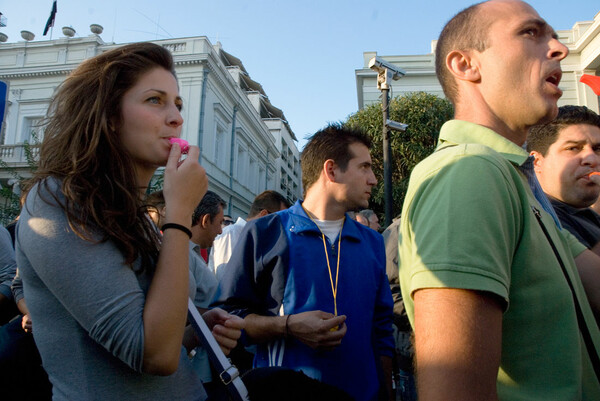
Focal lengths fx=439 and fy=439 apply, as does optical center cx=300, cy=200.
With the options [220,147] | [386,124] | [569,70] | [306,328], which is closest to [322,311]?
[306,328]

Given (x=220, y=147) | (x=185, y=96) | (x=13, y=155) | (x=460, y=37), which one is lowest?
(x=460, y=37)

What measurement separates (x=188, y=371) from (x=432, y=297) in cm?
93

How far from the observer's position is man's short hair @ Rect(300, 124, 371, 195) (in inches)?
128

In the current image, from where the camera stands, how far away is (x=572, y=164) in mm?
2660

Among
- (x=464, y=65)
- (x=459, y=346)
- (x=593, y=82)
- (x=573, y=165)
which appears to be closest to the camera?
(x=459, y=346)

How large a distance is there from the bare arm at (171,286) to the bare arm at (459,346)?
678 millimetres

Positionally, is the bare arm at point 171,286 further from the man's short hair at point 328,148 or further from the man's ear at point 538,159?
the man's ear at point 538,159

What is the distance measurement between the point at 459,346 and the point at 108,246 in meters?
0.97

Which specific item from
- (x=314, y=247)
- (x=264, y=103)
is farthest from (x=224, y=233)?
(x=264, y=103)

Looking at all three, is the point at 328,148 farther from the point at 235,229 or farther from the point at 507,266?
the point at 235,229

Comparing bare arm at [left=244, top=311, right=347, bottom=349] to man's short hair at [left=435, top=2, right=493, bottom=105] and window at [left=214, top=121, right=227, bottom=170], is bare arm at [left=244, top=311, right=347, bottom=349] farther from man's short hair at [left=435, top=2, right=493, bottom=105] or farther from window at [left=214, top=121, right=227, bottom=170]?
window at [left=214, top=121, right=227, bottom=170]

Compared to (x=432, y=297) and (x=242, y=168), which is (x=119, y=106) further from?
(x=242, y=168)

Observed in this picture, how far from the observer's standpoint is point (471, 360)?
34.5 inches

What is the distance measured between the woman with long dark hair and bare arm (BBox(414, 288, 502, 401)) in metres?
0.70
